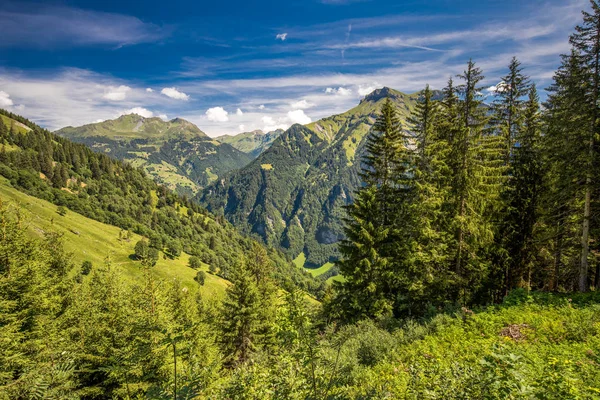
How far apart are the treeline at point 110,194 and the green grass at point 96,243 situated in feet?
29.9

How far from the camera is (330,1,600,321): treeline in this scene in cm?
1883

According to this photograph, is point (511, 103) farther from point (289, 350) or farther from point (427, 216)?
point (289, 350)

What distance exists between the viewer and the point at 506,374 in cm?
493

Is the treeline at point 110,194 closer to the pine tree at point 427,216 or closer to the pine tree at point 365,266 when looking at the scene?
the pine tree at point 365,266

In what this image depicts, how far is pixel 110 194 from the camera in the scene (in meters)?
155

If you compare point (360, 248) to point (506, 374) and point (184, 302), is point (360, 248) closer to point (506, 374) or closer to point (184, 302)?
point (506, 374)

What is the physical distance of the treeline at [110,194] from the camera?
12496 cm

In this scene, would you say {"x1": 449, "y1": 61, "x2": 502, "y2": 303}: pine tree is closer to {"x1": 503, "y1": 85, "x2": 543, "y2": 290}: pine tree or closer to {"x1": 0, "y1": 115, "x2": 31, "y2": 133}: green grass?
{"x1": 503, "y1": 85, "x2": 543, "y2": 290}: pine tree

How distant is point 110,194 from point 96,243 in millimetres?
71054

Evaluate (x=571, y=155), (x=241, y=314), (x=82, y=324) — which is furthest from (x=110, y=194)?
(x=571, y=155)

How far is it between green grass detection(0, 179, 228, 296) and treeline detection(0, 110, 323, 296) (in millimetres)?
9108

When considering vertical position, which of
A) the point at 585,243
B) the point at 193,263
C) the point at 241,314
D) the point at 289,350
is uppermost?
the point at 585,243

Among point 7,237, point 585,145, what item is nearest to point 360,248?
point 585,145

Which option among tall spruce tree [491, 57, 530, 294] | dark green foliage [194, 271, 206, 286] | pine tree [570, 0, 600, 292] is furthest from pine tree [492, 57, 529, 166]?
dark green foliage [194, 271, 206, 286]
